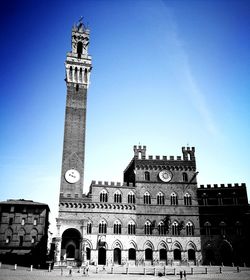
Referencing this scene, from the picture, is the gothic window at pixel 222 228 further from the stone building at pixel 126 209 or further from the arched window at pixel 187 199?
the arched window at pixel 187 199

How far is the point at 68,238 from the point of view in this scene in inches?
1599

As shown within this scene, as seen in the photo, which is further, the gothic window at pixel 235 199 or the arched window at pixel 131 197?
the gothic window at pixel 235 199

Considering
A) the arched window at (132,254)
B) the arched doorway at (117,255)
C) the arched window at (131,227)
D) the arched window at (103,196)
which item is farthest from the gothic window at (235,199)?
the arched window at (103,196)

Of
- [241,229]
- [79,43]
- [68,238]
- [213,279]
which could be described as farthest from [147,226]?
[79,43]

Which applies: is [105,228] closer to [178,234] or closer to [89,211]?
[89,211]

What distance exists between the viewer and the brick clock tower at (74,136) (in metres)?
40.1

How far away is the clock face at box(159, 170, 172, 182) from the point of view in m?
46.6

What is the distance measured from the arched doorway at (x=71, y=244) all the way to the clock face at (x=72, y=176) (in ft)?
23.2

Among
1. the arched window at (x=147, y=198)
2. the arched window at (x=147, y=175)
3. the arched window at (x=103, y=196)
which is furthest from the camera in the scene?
the arched window at (x=147, y=175)

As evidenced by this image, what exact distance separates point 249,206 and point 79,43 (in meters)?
40.7

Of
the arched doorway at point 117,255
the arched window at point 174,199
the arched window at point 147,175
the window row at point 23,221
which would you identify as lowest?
the arched doorway at point 117,255

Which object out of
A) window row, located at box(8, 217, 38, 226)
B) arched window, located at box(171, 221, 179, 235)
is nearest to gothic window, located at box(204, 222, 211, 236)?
arched window, located at box(171, 221, 179, 235)

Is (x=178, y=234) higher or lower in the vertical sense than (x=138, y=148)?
lower

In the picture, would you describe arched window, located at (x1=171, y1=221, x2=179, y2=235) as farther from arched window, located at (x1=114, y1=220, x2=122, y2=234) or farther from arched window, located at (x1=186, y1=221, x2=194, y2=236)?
arched window, located at (x1=114, y1=220, x2=122, y2=234)
